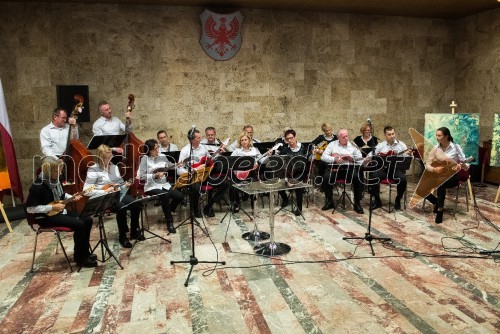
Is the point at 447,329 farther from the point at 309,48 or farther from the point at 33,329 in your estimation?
the point at 309,48

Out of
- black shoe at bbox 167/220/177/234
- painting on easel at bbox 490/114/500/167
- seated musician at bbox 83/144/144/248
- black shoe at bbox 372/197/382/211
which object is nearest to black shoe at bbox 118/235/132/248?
seated musician at bbox 83/144/144/248

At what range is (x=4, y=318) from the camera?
3.46m

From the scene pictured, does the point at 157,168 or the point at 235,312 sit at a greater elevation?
the point at 157,168

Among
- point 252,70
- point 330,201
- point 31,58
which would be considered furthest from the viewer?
point 252,70

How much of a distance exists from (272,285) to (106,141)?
130 inches

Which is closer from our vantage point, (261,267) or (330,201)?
(261,267)

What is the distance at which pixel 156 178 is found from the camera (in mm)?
5719

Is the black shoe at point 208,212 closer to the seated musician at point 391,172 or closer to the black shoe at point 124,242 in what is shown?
the black shoe at point 124,242

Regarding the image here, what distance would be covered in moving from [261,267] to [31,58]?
5.78 metres

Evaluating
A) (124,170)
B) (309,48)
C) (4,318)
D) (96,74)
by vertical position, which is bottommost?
(4,318)

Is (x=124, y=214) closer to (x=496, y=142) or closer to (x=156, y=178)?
(x=156, y=178)

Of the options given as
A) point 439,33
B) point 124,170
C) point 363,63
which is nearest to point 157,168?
point 124,170

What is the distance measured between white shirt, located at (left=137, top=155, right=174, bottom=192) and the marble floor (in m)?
0.62

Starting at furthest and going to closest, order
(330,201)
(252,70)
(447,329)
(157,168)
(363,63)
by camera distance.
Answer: (363,63)
(252,70)
(330,201)
(157,168)
(447,329)
